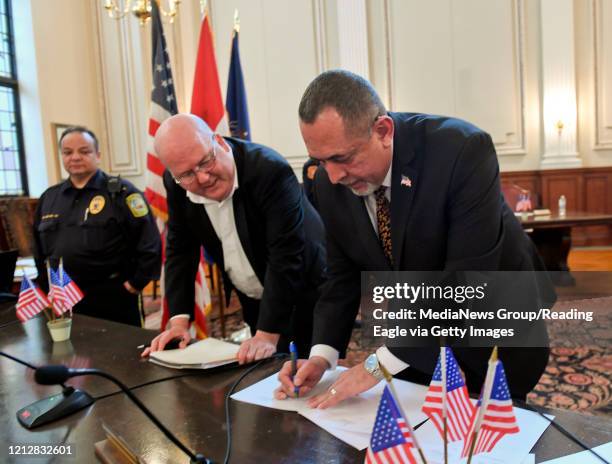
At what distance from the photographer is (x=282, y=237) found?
182cm

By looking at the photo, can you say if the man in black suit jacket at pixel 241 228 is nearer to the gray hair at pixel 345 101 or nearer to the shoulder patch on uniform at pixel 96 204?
the gray hair at pixel 345 101

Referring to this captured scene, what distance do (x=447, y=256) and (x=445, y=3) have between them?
272 inches

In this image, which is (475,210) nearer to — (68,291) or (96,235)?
(68,291)

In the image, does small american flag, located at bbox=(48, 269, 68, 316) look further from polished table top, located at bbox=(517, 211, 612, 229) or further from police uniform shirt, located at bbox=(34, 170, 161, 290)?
polished table top, located at bbox=(517, 211, 612, 229)

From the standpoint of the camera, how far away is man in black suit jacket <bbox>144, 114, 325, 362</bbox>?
1638 mm

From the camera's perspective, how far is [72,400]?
Result: 1214 millimetres

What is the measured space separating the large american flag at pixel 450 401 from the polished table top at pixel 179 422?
0.23 meters

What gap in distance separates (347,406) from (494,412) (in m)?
0.52

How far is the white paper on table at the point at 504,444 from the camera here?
34.5 inches

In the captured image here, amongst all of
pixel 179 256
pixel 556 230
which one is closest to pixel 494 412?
pixel 179 256

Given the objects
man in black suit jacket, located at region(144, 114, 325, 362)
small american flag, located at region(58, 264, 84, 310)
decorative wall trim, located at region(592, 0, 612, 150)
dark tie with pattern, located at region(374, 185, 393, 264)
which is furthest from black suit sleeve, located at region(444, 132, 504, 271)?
decorative wall trim, located at region(592, 0, 612, 150)

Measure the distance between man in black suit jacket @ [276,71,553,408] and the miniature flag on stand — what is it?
0.43 metres

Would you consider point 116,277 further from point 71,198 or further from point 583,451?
point 583,451

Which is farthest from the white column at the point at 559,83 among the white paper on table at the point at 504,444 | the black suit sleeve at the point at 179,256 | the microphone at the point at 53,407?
the microphone at the point at 53,407
